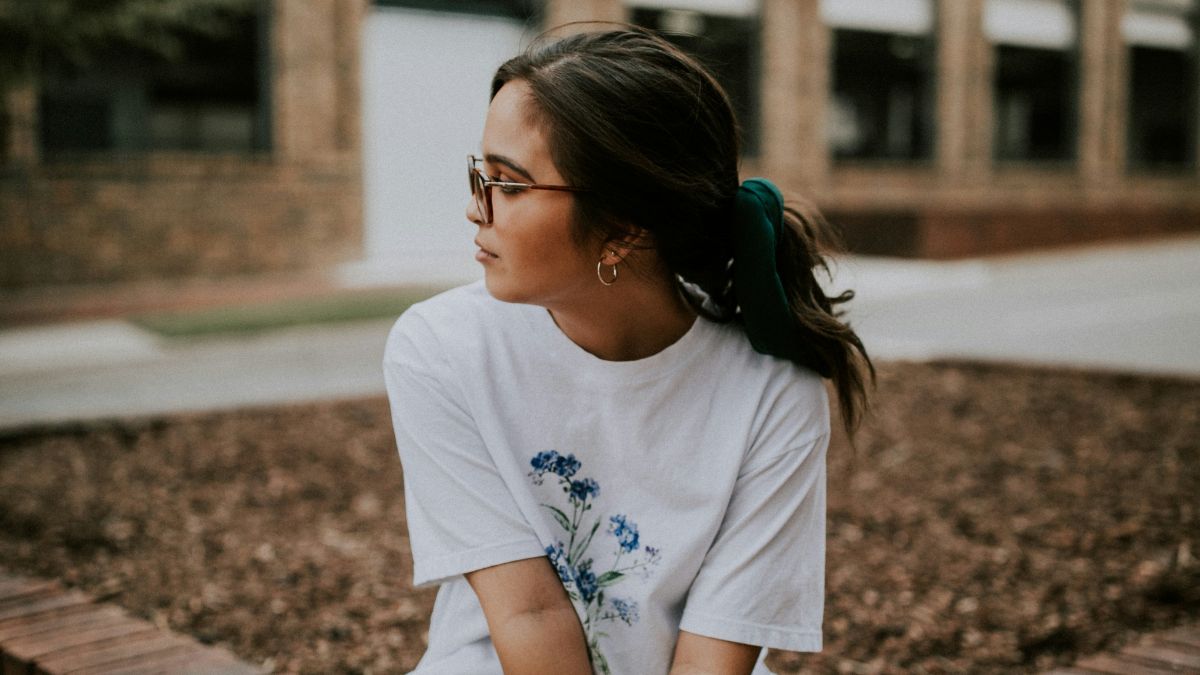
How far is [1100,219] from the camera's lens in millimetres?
21312

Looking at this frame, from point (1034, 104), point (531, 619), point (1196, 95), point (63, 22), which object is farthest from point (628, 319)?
point (1196, 95)

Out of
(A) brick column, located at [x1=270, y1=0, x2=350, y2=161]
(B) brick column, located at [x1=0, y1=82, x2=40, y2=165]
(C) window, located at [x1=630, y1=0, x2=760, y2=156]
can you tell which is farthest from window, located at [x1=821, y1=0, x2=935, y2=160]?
(B) brick column, located at [x1=0, y1=82, x2=40, y2=165]

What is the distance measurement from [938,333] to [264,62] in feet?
32.8

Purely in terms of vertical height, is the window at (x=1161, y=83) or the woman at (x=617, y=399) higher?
the window at (x=1161, y=83)

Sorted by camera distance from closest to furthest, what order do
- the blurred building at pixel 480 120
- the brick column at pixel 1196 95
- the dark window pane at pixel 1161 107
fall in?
the blurred building at pixel 480 120
the dark window pane at pixel 1161 107
the brick column at pixel 1196 95

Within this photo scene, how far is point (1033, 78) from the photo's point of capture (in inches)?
1003

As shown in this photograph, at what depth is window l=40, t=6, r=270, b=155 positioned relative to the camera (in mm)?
14734

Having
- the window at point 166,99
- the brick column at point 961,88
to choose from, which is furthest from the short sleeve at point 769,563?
the brick column at point 961,88

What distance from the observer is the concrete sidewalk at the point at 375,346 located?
7551mm

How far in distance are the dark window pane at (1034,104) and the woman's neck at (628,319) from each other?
2476 cm

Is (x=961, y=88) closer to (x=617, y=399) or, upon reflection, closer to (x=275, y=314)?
(x=275, y=314)

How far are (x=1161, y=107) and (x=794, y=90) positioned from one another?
1156 cm

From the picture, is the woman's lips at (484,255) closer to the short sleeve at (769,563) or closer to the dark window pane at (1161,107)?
the short sleeve at (769,563)

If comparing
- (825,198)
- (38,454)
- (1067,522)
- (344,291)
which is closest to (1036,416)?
(1067,522)
